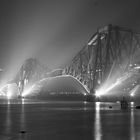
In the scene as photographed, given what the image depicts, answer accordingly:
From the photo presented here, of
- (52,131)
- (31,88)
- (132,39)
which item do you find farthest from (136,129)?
(31,88)

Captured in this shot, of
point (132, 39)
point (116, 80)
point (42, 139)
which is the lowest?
point (42, 139)

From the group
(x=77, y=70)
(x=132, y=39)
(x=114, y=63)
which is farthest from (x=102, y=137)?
(x=77, y=70)

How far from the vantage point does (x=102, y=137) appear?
71.6ft

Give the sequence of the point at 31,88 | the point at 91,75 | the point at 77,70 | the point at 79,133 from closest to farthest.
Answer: the point at 79,133 → the point at 91,75 → the point at 77,70 → the point at 31,88

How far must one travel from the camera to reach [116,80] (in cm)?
11875

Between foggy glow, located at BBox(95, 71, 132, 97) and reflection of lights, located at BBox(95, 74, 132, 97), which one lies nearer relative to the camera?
reflection of lights, located at BBox(95, 74, 132, 97)

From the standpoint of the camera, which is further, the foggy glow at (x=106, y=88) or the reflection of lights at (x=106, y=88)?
the foggy glow at (x=106, y=88)

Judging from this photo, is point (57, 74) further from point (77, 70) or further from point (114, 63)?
point (114, 63)

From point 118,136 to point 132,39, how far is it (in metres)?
105

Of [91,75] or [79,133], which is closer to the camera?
[79,133]

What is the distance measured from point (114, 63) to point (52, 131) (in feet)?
311

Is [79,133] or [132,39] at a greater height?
[132,39]

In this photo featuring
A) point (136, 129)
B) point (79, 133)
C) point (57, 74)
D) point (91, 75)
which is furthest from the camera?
point (57, 74)

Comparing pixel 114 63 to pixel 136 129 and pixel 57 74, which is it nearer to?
pixel 57 74
